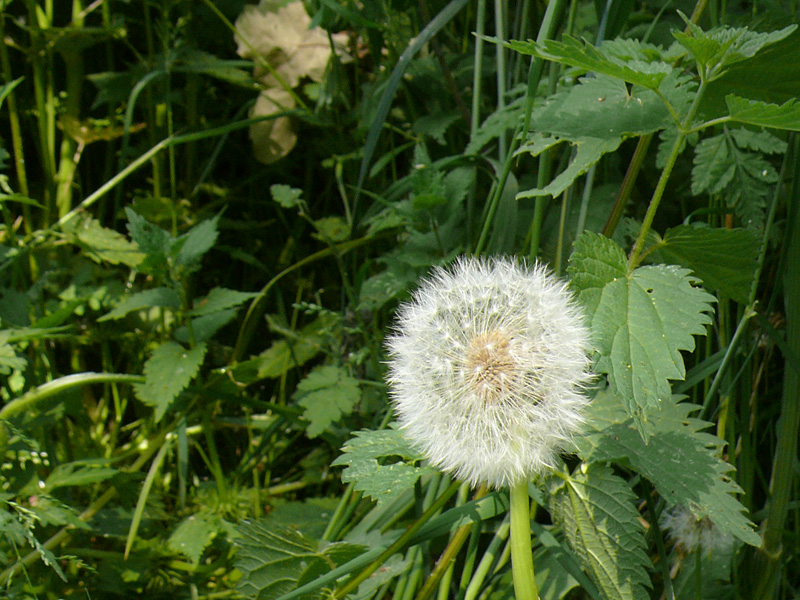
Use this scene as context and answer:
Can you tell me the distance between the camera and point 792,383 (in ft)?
3.94

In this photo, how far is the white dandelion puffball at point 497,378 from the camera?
846mm

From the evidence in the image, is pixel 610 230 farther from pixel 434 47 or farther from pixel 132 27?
pixel 132 27

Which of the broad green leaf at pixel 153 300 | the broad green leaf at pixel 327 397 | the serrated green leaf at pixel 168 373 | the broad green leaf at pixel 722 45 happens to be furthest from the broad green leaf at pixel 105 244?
the broad green leaf at pixel 722 45

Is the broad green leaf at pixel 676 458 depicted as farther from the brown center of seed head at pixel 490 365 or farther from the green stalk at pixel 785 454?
the green stalk at pixel 785 454

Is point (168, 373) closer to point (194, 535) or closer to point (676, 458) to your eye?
point (194, 535)

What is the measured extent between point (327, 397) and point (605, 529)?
77 cm

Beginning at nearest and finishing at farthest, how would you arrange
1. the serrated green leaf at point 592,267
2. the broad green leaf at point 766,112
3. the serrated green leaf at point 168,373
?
Answer: the broad green leaf at point 766,112, the serrated green leaf at point 592,267, the serrated green leaf at point 168,373

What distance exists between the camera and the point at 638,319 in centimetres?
85

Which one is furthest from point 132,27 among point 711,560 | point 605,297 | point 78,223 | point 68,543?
point 711,560

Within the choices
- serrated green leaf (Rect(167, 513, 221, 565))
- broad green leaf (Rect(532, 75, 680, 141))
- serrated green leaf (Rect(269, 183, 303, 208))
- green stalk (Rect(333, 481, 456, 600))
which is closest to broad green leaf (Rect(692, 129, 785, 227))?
broad green leaf (Rect(532, 75, 680, 141))

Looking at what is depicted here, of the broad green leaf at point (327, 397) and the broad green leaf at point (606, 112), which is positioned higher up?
the broad green leaf at point (606, 112)

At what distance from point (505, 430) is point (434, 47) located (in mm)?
1236

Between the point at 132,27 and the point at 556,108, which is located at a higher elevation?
the point at 132,27

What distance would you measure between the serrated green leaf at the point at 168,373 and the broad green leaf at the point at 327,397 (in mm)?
239
